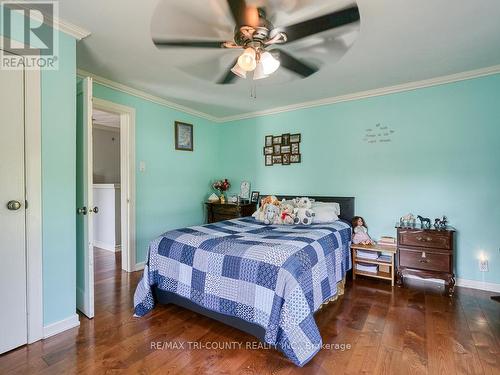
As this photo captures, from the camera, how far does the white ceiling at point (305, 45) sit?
1.74m

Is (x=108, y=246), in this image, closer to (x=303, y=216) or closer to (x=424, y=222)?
(x=303, y=216)

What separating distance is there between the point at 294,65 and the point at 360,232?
81.6 inches

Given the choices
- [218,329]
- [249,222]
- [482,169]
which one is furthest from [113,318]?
[482,169]

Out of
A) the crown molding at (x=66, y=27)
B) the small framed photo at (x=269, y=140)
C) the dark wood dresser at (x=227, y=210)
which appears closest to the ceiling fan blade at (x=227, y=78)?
the crown molding at (x=66, y=27)

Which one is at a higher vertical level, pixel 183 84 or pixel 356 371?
pixel 183 84

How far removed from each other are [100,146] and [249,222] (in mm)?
3856

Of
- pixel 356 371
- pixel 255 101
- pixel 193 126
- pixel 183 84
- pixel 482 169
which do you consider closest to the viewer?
pixel 356 371

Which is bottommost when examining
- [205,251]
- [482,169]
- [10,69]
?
[205,251]

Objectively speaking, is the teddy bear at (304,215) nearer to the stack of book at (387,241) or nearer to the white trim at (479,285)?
the stack of book at (387,241)

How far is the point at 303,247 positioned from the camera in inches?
78.1

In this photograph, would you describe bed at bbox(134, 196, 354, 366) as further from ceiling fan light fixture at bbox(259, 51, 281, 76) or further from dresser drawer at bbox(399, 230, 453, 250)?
ceiling fan light fixture at bbox(259, 51, 281, 76)

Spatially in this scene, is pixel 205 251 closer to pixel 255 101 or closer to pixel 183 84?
pixel 183 84

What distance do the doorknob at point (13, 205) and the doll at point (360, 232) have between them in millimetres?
3193

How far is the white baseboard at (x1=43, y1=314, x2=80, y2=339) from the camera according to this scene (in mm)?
1885
